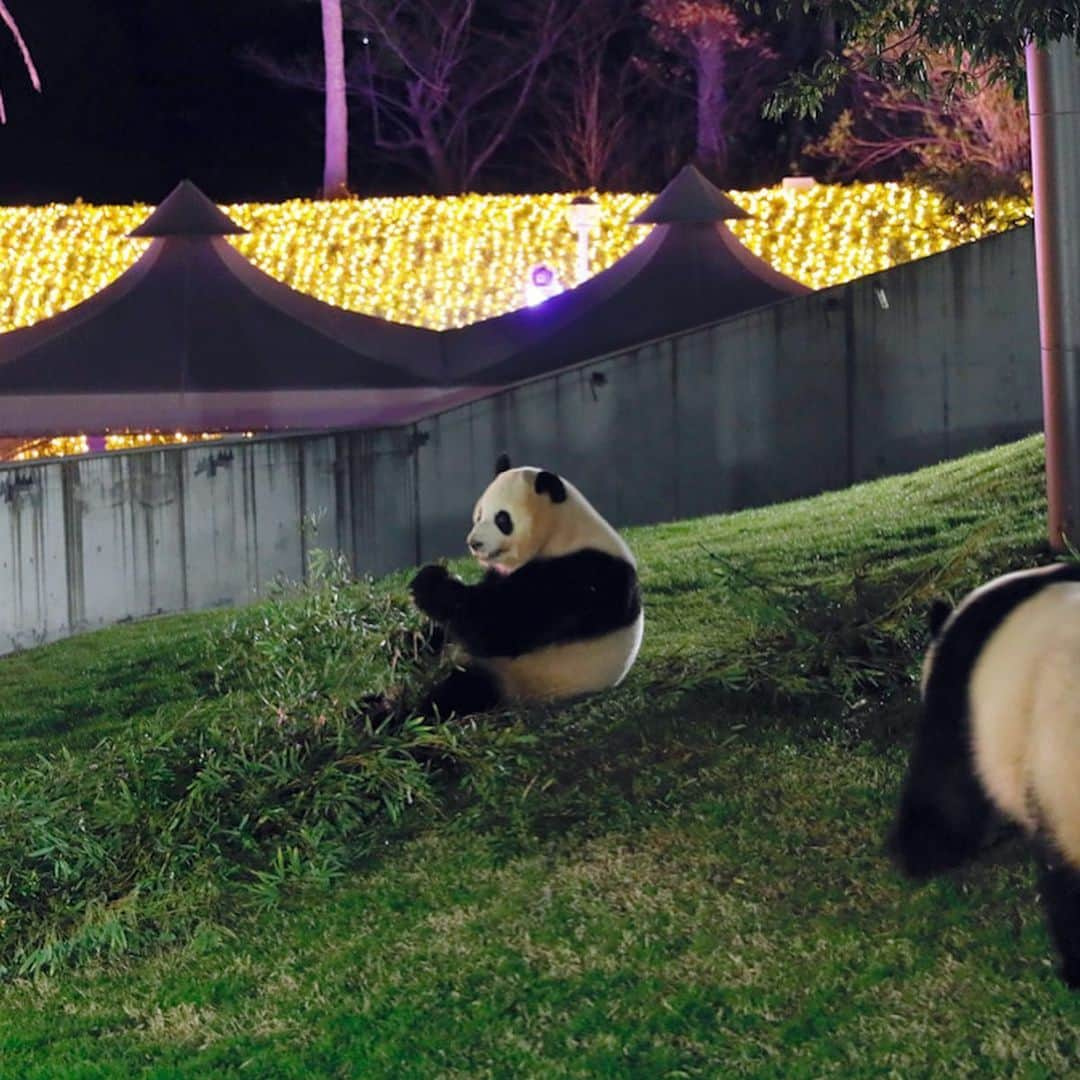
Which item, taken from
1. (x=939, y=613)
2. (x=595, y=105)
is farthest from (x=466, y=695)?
(x=595, y=105)

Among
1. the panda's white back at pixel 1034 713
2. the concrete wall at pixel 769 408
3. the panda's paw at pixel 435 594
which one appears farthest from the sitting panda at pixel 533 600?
the concrete wall at pixel 769 408

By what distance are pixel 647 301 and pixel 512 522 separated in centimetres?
1065

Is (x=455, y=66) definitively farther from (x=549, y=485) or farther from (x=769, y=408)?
(x=549, y=485)

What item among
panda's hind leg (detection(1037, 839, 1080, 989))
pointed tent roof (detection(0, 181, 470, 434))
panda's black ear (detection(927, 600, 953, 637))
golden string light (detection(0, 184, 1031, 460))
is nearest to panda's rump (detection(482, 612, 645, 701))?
panda's black ear (detection(927, 600, 953, 637))

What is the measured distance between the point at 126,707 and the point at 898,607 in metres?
3.43

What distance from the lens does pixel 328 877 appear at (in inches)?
198

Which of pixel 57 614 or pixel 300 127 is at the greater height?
pixel 300 127

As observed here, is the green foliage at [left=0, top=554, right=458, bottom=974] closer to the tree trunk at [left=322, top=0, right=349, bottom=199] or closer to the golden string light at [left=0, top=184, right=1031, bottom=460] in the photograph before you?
the golden string light at [left=0, top=184, right=1031, bottom=460]

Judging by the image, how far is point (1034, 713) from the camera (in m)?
3.73

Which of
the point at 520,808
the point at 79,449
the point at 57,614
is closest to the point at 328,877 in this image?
the point at 520,808

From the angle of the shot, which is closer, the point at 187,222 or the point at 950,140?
the point at 187,222

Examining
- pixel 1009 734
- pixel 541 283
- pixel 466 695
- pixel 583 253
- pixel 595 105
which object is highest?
pixel 595 105

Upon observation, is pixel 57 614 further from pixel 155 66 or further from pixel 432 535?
pixel 155 66

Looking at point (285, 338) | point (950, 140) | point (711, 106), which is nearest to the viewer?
point (285, 338)
